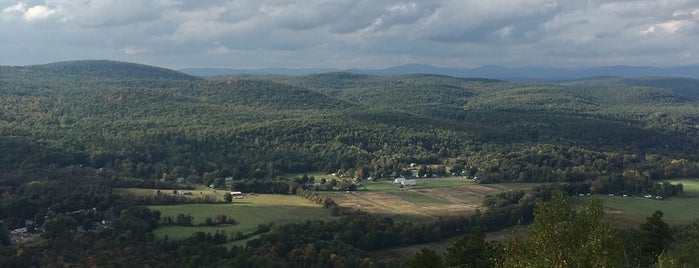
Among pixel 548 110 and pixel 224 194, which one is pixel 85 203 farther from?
pixel 548 110

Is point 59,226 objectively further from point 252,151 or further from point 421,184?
point 252,151

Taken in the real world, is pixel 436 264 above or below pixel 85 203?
above

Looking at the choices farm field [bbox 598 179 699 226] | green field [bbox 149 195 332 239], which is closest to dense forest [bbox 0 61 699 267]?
green field [bbox 149 195 332 239]

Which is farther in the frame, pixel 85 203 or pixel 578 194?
pixel 578 194

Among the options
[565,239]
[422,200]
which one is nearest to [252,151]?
[422,200]

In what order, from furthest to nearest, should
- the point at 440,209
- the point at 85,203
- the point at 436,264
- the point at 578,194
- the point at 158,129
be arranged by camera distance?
1. the point at 158,129
2. the point at 578,194
3. the point at 440,209
4. the point at 85,203
5. the point at 436,264

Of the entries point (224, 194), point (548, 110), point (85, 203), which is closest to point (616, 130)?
point (548, 110)

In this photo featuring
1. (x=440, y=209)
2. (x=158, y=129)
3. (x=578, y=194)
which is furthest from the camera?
(x=158, y=129)

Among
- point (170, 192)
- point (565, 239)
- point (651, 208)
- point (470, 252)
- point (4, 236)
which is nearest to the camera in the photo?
point (565, 239)
